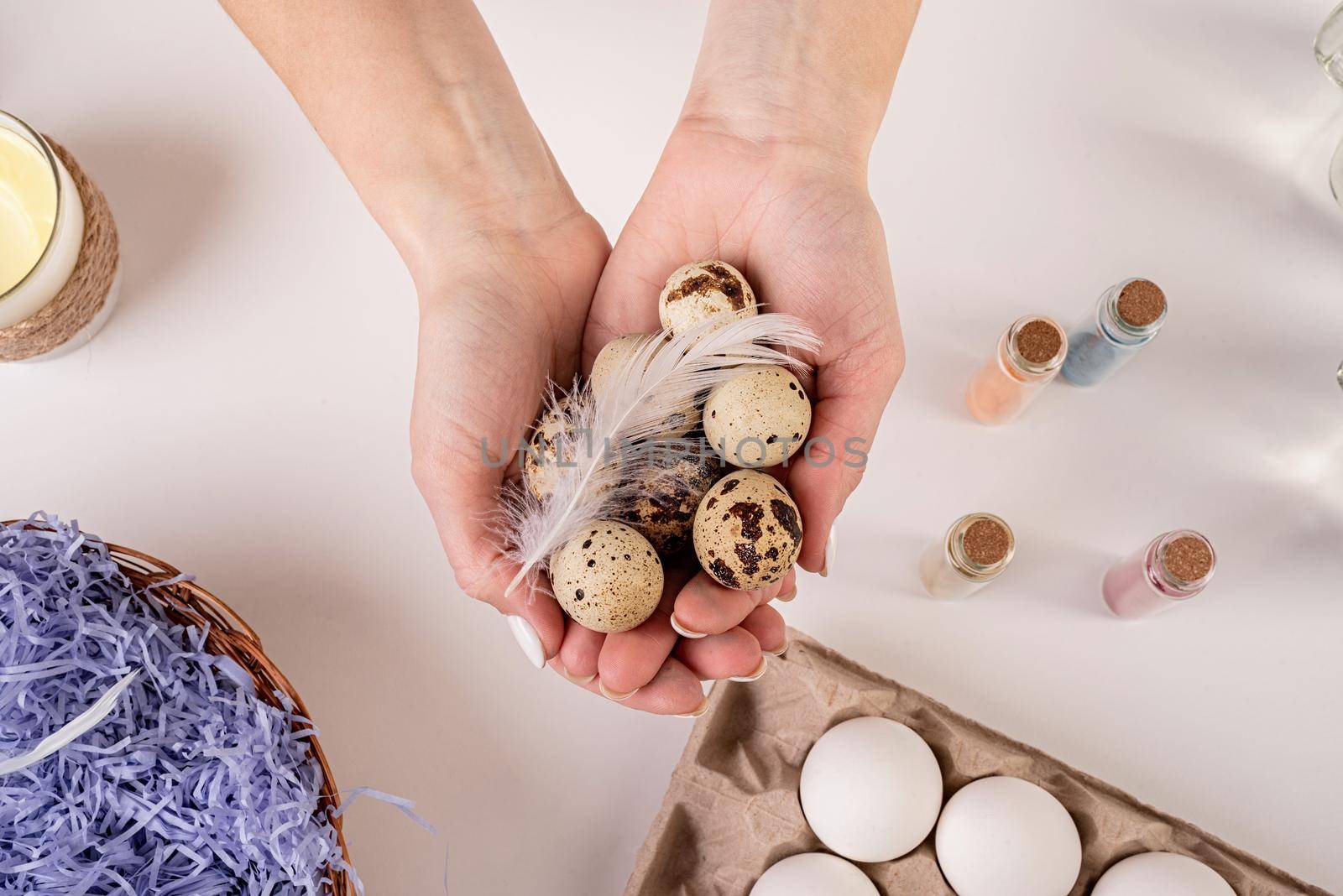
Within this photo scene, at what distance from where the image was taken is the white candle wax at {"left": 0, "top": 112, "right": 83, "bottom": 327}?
117cm

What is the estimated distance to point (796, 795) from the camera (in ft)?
3.72

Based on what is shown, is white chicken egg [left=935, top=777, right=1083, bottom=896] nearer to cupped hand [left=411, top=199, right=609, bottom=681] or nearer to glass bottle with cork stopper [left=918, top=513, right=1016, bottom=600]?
glass bottle with cork stopper [left=918, top=513, right=1016, bottom=600]

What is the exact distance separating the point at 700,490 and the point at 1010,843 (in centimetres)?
53

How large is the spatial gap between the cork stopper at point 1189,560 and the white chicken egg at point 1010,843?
326 mm

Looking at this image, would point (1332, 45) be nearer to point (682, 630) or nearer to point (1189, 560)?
point (1189, 560)

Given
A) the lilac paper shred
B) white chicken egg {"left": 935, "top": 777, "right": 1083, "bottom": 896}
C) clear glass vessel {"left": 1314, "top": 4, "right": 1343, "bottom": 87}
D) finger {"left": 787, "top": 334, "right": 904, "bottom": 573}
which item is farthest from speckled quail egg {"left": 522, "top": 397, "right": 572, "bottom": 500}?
clear glass vessel {"left": 1314, "top": 4, "right": 1343, "bottom": 87}

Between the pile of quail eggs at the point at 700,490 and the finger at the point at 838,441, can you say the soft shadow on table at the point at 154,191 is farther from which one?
the finger at the point at 838,441

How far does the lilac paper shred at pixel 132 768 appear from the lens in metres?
0.94

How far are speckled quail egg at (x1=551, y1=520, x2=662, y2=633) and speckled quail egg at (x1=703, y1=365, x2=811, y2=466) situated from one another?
0.46 feet

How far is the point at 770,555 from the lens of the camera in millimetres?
895

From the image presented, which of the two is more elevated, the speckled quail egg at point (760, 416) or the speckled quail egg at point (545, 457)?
the speckled quail egg at point (760, 416)

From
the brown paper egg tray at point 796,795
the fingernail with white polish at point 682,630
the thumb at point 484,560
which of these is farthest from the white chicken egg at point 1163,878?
the thumb at point 484,560

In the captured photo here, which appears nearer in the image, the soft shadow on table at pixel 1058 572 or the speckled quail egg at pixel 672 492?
the speckled quail egg at pixel 672 492

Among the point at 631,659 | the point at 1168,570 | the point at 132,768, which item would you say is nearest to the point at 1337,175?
the point at 1168,570
